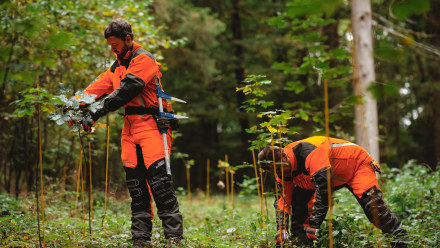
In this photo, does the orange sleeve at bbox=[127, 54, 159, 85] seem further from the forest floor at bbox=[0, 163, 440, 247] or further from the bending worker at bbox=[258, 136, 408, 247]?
the forest floor at bbox=[0, 163, 440, 247]

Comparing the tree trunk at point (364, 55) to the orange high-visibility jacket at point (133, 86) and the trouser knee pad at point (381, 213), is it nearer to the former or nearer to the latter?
the trouser knee pad at point (381, 213)

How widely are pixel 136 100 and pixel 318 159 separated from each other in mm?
1678

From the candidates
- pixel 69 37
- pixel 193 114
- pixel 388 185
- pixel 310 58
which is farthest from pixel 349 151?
pixel 193 114

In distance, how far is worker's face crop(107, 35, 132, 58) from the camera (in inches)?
124

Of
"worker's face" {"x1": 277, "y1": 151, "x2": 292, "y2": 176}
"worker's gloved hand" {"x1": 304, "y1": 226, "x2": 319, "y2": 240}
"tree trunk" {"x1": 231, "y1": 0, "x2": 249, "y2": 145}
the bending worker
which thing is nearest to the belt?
the bending worker

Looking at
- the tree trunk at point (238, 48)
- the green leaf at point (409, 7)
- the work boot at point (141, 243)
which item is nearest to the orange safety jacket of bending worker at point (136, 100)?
the work boot at point (141, 243)

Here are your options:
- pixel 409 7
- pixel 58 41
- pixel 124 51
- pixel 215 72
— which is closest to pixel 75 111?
pixel 124 51

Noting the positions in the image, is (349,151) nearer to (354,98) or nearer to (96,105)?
(354,98)

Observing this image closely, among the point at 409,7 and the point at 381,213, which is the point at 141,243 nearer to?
the point at 381,213

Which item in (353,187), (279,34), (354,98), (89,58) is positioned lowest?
(353,187)

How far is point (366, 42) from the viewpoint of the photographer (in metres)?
7.00

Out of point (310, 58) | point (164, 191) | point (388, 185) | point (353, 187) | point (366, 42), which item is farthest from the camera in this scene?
point (366, 42)

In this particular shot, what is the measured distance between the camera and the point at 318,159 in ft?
10.4

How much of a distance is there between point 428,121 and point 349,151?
12.4 meters
